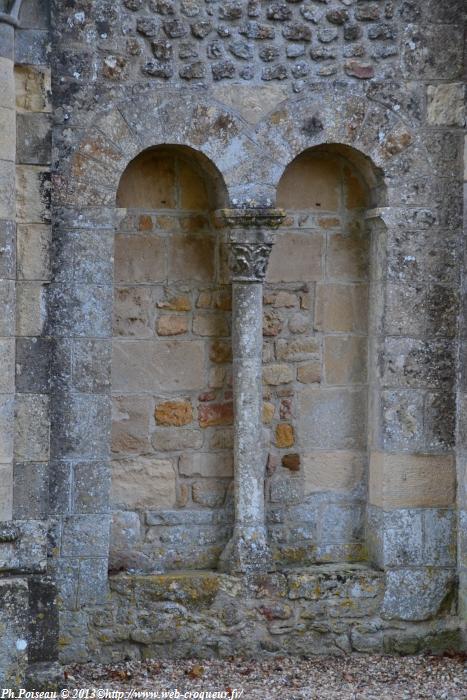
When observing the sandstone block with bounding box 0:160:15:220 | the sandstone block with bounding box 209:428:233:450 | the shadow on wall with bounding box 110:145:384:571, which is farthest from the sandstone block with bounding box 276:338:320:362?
the sandstone block with bounding box 0:160:15:220

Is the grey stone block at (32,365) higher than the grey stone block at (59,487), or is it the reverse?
the grey stone block at (32,365)

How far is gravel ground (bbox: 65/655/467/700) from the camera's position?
6.09m

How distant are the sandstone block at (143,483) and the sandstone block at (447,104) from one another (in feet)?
7.92

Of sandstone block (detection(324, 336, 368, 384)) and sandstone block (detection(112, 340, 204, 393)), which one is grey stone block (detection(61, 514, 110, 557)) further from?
sandstone block (detection(324, 336, 368, 384))

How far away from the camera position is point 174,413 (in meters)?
6.72

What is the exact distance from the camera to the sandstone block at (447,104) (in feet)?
22.0

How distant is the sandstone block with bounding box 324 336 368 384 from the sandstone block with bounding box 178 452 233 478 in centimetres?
74

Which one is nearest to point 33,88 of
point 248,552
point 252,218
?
point 252,218

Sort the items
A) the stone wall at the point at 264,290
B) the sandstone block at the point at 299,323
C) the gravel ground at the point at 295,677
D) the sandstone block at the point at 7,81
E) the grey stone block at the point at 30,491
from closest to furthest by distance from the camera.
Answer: the sandstone block at the point at 7,81
the grey stone block at the point at 30,491
the gravel ground at the point at 295,677
the stone wall at the point at 264,290
the sandstone block at the point at 299,323

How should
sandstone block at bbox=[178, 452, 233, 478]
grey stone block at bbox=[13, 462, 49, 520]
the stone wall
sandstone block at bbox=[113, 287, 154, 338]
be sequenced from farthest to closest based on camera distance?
sandstone block at bbox=[178, 452, 233, 478] → sandstone block at bbox=[113, 287, 154, 338] → the stone wall → grey stone block at bbox=[13, 462, 49, 520]

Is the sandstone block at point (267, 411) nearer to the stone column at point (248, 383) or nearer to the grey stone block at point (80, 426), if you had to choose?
the stone column at point (248, 383)

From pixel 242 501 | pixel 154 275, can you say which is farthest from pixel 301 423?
pixel 154 275

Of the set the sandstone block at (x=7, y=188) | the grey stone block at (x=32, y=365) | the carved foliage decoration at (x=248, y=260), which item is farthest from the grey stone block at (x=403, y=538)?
the sandstone block at (x=7, y=188)

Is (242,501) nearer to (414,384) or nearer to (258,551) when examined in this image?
(258,551)
